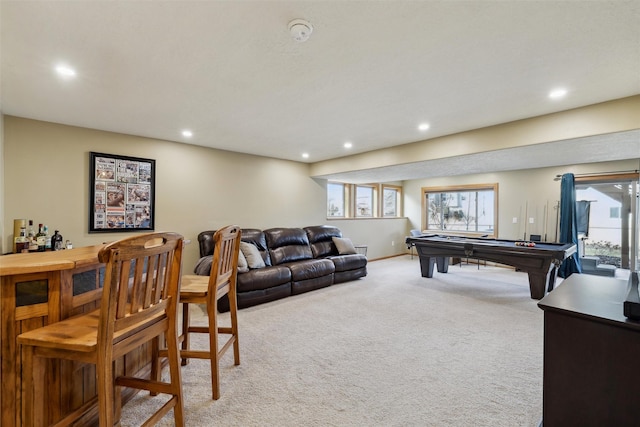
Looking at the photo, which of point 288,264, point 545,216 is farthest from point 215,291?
point 545,216

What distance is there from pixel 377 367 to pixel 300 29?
2545 millimetres

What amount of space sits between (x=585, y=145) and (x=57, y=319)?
17.2 feet

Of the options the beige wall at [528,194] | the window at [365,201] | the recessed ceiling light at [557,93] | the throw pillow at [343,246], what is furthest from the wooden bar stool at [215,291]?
the beige wall at [528,194]

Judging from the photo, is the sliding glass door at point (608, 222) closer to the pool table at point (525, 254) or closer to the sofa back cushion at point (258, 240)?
the pool table at point (525, 254)

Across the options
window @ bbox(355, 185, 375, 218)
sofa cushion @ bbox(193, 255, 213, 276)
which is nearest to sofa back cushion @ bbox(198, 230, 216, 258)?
sofa cushion @ bbox(193, 255, 213, 276)

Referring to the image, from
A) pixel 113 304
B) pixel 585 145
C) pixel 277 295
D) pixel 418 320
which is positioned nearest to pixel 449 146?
pixel 585 145

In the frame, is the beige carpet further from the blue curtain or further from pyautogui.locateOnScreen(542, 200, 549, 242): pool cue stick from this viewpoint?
pyautogui.locateOnScreen(542, 200, 549, 242): pool cue stick

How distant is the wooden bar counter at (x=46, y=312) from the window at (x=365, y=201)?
21.1 ft

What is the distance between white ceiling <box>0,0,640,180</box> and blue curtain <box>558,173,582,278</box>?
347 cm

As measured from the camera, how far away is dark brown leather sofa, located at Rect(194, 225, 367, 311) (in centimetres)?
388

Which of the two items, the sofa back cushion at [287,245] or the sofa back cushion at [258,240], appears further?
the sofa back cushion at [287,245]

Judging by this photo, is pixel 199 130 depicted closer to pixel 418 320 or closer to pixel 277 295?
pixel 277 295

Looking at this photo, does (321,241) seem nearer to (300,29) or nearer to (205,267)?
(205,267)

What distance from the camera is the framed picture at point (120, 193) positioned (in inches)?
148
